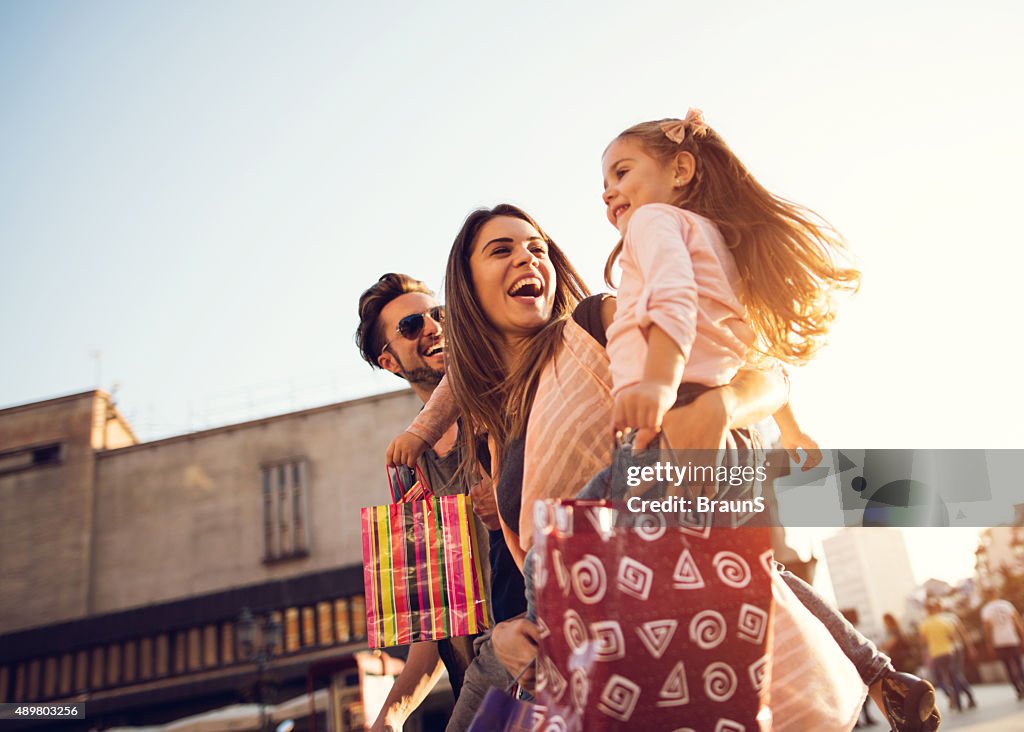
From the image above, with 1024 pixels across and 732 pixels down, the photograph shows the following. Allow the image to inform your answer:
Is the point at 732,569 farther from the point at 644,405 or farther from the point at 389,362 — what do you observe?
the point at 389,362

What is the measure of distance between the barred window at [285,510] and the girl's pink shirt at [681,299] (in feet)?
76.9

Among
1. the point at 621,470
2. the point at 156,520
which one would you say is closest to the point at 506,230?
the point at 621,470

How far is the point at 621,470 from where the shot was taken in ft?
4.67

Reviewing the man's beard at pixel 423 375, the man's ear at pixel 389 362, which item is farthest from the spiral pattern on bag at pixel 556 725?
the man's ear at pixel 389 362

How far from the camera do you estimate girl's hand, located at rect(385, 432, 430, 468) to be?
100 inches

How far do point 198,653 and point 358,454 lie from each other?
22.6 ft

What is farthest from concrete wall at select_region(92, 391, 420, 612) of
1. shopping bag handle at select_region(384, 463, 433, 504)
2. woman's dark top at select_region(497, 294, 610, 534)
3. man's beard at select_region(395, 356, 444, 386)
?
woman's dark top at select_region(497, 294, 610, 534)

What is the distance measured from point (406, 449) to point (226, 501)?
23.9 meters

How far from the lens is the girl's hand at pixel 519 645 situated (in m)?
1.59

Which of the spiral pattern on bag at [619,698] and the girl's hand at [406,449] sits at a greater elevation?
the girl's hand at [406,449]

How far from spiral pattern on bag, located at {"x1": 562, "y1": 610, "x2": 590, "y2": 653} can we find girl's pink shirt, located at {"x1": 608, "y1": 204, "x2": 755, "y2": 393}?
419mm

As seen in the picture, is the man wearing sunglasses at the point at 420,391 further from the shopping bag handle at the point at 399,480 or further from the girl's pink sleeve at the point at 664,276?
the girl's pink sleeve at the point at 664,276

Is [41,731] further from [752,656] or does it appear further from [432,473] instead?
[752,656]

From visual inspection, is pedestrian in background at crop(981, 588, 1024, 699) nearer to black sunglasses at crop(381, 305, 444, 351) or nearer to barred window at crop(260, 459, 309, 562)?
black sunglasses at crop(381, 305, 444, 351)
